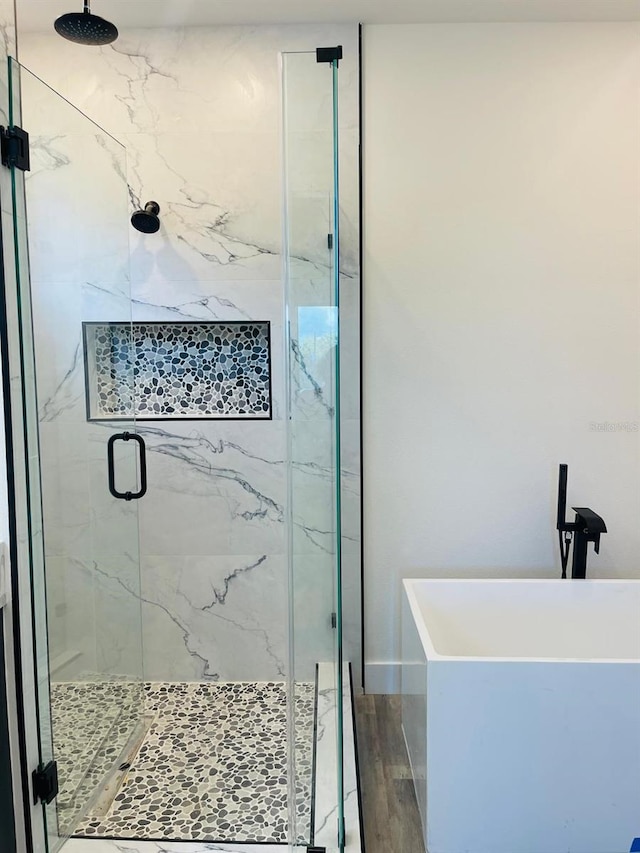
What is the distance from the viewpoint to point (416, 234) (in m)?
2.34

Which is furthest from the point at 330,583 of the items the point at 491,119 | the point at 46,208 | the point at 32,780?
the point at 491,119

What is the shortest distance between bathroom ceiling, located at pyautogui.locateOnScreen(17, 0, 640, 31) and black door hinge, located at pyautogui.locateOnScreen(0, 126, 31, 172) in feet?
3.59

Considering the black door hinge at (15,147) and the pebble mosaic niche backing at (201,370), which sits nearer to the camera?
the black door hinge at (15,147)

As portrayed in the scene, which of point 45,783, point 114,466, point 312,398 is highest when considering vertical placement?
point 312,398

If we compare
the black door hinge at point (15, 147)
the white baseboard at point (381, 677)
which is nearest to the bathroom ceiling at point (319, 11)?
the black door hinge at point (15, 147)

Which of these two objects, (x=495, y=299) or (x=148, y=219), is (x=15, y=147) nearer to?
(x=148, y=219)

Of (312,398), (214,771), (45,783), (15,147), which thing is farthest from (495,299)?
(45,783)

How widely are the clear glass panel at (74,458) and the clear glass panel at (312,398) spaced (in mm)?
699

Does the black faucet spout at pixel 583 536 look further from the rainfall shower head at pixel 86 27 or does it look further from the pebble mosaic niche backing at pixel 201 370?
the rainfall shower head at pixel 86 27

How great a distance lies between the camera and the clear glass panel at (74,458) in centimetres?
153

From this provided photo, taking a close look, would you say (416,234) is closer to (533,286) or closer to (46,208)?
(533,286)

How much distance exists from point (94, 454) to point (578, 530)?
1923mm

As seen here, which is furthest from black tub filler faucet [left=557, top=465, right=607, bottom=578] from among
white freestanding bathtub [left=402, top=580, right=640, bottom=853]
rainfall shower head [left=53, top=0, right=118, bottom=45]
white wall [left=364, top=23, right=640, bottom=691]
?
rainfall shower head [left=53, top=0, right=118, bottom=45]

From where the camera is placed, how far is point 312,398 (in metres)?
1.62
